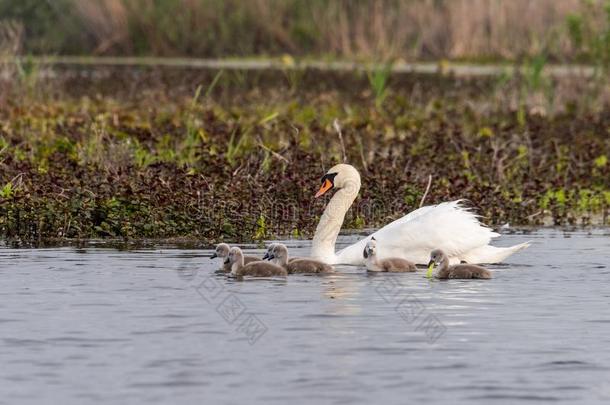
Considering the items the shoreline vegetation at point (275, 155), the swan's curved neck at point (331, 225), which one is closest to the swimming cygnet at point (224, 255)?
the swan's curved neck at point (331, 225)

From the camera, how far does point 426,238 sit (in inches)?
547

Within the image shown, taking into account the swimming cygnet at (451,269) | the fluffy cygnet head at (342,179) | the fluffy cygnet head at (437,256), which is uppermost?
the fluffy cygnet head at (342,179)

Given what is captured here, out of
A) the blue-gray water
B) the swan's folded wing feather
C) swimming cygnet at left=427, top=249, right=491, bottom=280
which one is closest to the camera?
the blue-gray water

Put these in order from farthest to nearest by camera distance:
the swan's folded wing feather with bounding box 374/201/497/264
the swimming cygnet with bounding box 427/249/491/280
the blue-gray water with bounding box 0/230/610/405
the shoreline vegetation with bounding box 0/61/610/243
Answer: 1. the shoreline vegetation with bounding box 0/61/610/243
2. the swan's folded wing feather with bounding box 374/201/497/264
3. the swimming cygnet with bounding box 427/249/491/280
4. the blue-gray water with bounding box 0/230/610/405

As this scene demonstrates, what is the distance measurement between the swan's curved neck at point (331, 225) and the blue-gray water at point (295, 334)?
231mm

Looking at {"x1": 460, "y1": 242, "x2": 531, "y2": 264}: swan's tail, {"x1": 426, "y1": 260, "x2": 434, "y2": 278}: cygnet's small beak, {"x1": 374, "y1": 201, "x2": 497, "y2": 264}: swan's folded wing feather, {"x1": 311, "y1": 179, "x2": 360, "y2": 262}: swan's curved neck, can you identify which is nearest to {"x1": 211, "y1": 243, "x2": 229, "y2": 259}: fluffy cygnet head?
{"x1": 311, "y1": 179, "x2": 360, "y2": 262}: swan's curved neck

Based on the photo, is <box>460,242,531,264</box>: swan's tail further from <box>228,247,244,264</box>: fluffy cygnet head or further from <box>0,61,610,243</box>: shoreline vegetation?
<box>0,61,610,243</box>: shoreline vegetation

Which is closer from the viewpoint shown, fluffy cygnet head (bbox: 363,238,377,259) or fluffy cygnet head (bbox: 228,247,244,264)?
fluffy cygnet head (bbox: 228,247,244,264)

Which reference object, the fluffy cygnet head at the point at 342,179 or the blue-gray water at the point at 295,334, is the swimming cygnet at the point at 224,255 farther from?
the fluffy cygnet head at the point at 342,179

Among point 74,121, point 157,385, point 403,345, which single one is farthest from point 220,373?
point 74,121

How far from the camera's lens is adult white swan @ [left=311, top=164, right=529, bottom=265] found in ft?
45.5

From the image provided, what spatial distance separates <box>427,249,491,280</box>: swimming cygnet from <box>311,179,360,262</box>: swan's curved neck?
947mm

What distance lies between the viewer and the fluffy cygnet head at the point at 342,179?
14758mm

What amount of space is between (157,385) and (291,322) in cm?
211
